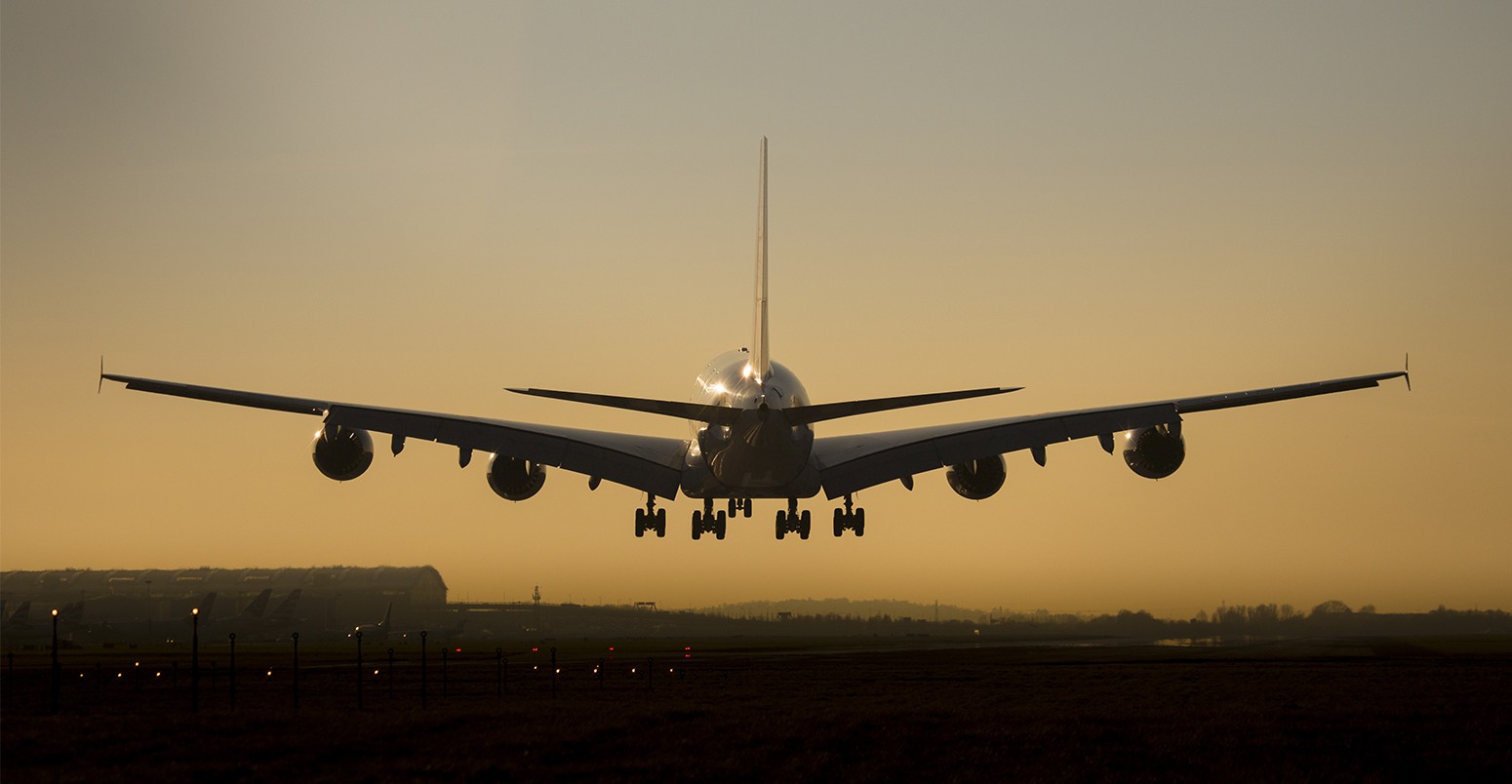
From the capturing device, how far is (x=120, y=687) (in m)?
44.8

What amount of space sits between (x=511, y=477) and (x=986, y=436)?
18048 millimetres

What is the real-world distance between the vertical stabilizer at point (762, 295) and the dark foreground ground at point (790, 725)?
1016cm

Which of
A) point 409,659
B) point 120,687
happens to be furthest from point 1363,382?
point 409,659

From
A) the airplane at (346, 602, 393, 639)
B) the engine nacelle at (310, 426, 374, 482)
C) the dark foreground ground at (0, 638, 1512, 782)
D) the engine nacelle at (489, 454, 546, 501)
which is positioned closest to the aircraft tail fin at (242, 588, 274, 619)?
the airplane at (346, 602, 393, 639)

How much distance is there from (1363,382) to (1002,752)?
63.3 ft

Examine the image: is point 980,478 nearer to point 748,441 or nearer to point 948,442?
point 948,442

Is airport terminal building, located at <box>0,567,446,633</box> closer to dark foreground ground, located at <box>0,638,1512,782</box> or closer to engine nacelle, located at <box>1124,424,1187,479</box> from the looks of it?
dark foreground ground, located at <box>0,638,1512,782</box>

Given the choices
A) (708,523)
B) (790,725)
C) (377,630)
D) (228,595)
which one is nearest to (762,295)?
(708,523)

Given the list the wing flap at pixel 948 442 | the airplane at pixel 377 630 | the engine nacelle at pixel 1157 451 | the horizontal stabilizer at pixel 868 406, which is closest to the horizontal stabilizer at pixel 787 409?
the horizontal stabilizer at pixel 868 406

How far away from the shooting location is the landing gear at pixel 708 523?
164 ft

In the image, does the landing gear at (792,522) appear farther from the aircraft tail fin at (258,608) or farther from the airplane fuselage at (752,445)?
the aircraft tail fin at (258,608)

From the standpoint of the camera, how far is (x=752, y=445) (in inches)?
1683

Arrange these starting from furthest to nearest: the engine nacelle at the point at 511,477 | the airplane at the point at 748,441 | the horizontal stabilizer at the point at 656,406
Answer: the engine nacelle at the point at 511,477 < the airplane at the point at 748,441 < the horizontal stabilizer at the point at 656,406

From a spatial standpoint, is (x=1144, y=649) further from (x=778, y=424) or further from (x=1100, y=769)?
(x=1100, y=769)
